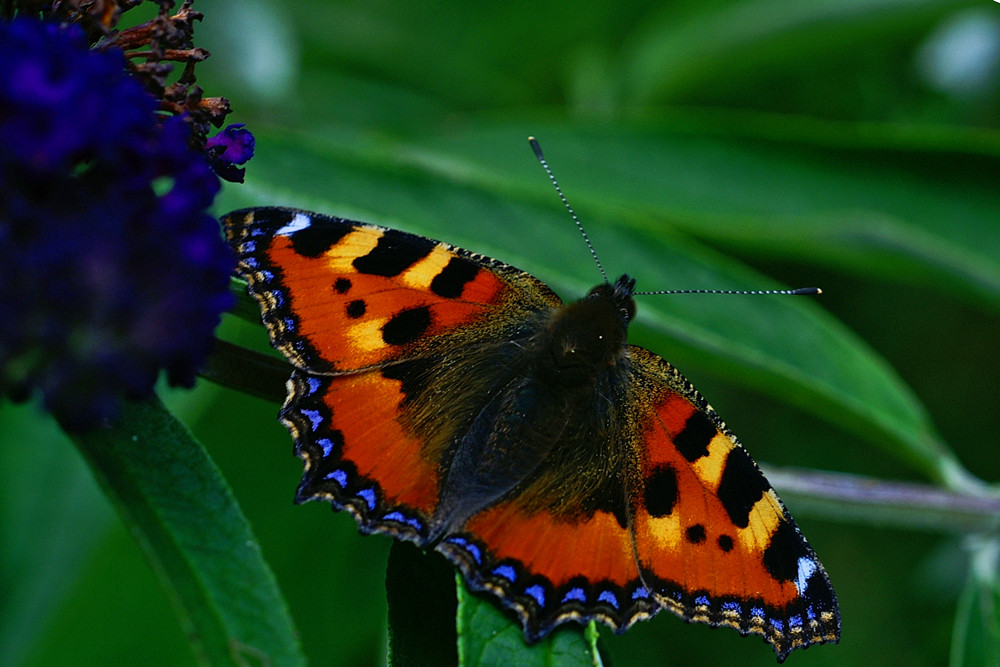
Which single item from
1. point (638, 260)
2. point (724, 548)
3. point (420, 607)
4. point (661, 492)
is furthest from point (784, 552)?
point (638, 260)

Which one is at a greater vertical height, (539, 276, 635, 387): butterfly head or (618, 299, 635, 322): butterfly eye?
(618, 299, 635, 322): butterfly eye

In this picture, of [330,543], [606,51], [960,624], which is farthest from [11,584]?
[606,51]

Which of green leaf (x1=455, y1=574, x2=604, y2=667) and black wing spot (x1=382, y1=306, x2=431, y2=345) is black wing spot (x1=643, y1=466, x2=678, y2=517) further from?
black wing spot (x1=382, y1=306, x2=431, y2=345)

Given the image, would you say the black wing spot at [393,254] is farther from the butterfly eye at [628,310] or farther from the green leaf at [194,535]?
the green leaf at [194,535]

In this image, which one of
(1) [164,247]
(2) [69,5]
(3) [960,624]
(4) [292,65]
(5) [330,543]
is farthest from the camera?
(4) [292,65]

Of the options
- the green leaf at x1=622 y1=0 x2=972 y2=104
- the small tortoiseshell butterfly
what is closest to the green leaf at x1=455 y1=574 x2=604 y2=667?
the small tortoiseshell butterfly

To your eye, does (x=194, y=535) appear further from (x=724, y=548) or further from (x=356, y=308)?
(x=724, y=548)

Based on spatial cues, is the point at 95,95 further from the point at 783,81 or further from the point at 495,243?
the point at 783,81
